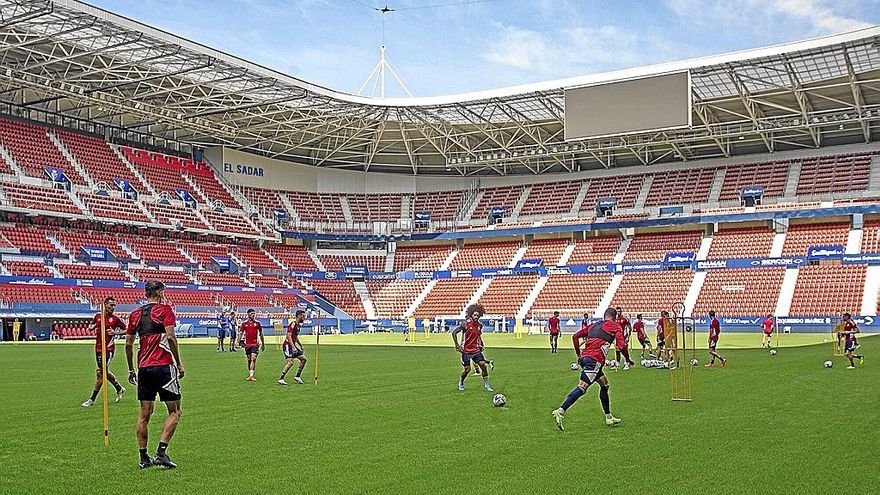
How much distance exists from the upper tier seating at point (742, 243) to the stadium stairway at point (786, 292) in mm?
2651

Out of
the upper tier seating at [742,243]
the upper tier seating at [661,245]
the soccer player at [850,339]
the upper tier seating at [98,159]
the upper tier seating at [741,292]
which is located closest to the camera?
the soccer player at [850,339]

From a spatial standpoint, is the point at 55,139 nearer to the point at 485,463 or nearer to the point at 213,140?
the point at 213,140

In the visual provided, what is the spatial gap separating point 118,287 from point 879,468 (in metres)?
50.4

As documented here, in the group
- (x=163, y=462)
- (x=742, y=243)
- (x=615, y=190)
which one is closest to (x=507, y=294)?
(x=615, y=190)

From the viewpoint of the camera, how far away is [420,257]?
72.0 metres

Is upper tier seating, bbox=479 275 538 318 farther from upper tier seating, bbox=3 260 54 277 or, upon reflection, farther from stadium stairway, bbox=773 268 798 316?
upper tier seating, bbox=3 260 54 277

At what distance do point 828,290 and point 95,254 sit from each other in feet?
152

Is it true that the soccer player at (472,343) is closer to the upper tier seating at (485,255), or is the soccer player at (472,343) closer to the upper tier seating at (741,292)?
the upper tier seating at (741,292)

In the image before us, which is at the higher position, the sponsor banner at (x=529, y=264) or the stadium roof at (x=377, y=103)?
the stadium roof at (x=377, y=103)

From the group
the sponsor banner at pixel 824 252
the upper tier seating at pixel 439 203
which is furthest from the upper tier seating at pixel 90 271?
the sponsor banner at pixel 824 252

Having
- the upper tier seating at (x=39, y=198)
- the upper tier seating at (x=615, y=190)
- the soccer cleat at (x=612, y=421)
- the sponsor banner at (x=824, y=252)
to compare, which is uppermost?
the upper tier seating at (x=615, y=190)

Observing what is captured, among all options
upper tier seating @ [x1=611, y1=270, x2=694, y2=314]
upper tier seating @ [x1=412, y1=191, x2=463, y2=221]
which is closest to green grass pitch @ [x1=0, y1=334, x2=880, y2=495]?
upper tier seating @ [x1=611, y1=270, x2=694, y2=314]

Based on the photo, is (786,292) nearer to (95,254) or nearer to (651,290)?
(651,290)

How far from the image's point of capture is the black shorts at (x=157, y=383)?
8.98 m
